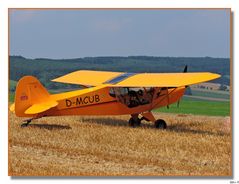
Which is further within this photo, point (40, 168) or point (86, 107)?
point (86, 107)

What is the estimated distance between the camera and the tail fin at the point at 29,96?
17.4 metres

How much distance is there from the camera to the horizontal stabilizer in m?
17.7

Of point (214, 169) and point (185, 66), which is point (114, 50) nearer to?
point (185, 66)

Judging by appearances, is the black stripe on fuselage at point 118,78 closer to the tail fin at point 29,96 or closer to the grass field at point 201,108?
the grass field at point 201,108

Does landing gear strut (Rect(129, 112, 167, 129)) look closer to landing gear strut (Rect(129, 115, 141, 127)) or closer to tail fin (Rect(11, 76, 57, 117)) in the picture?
landing gear strut (Rect(129, 115, 141, 127))

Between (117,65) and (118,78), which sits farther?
(118,78)

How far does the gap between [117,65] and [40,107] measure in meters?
2.83

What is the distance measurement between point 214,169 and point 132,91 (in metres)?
6.67

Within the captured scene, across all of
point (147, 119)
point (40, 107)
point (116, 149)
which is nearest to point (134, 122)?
point (147, 119)

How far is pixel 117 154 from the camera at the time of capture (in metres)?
14.9

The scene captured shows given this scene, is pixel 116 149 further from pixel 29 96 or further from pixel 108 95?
pixel 108 95

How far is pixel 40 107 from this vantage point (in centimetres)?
1805

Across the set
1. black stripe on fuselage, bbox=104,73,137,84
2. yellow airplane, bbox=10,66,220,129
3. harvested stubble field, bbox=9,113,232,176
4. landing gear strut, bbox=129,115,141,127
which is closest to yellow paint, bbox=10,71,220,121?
yellow airplane, bbox=10,66,220,129
